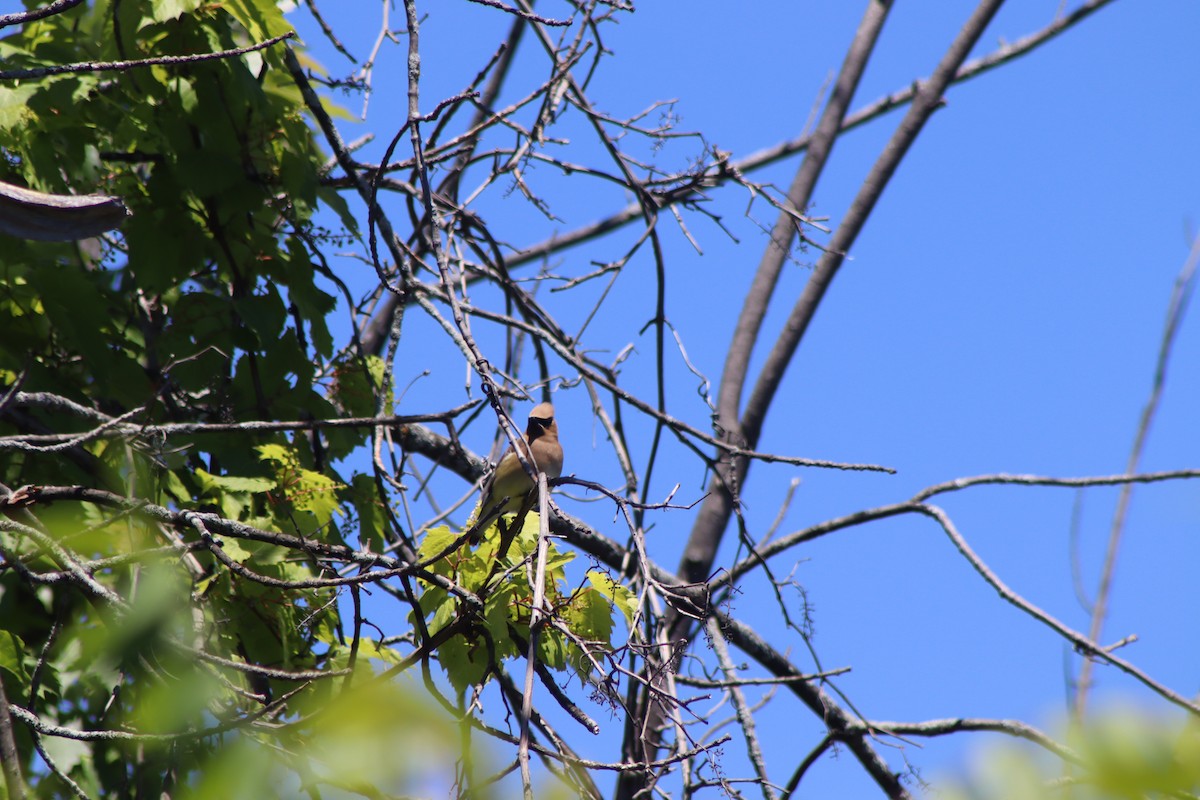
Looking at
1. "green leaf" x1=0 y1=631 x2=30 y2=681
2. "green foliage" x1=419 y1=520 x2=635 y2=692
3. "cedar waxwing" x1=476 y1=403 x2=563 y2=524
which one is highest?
"cedar waxwing" x1=476 y1=403 x2=563 y2=524

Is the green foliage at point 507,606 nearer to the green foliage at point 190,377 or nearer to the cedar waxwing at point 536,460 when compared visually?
the green foliage at point 190,377

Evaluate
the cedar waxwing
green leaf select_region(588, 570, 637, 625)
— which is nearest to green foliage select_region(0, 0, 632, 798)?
green leaf select_region(588, 570, 637, 625)

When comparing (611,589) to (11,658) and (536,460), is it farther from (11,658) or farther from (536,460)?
(11,658)

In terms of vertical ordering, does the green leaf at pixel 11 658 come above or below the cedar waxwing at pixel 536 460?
below

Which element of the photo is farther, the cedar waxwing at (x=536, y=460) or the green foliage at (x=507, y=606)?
the cedar waxwing at (x=536, y=460)

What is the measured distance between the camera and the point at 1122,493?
4.10 meters

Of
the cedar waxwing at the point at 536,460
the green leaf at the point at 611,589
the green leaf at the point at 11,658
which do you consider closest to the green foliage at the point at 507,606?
the green leaf at the point at 611,589

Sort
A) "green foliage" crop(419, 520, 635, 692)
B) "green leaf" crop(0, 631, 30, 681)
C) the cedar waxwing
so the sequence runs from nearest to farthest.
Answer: "green foliage" crop(419, 520, 635, 692) < "green leaf" crop(0, 631, 30, 681) < the cedar waxwing

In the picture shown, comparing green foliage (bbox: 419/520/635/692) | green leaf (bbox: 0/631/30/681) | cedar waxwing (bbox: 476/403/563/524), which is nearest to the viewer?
green foliage (bbox: 419/520/635/692)

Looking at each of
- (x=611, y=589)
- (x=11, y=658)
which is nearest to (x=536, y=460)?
(x=611, y=589)

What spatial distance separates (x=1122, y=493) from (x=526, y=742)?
292 centimetres

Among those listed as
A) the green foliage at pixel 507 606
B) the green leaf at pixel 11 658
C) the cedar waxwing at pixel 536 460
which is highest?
the cedar waxwing at pixel 536 460

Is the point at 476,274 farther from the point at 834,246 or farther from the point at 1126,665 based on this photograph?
the point at 1126,665

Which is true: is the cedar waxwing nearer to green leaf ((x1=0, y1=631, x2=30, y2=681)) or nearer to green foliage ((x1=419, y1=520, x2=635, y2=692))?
green foliage ((x1=419, y1=520, x2=635, y2=692))
